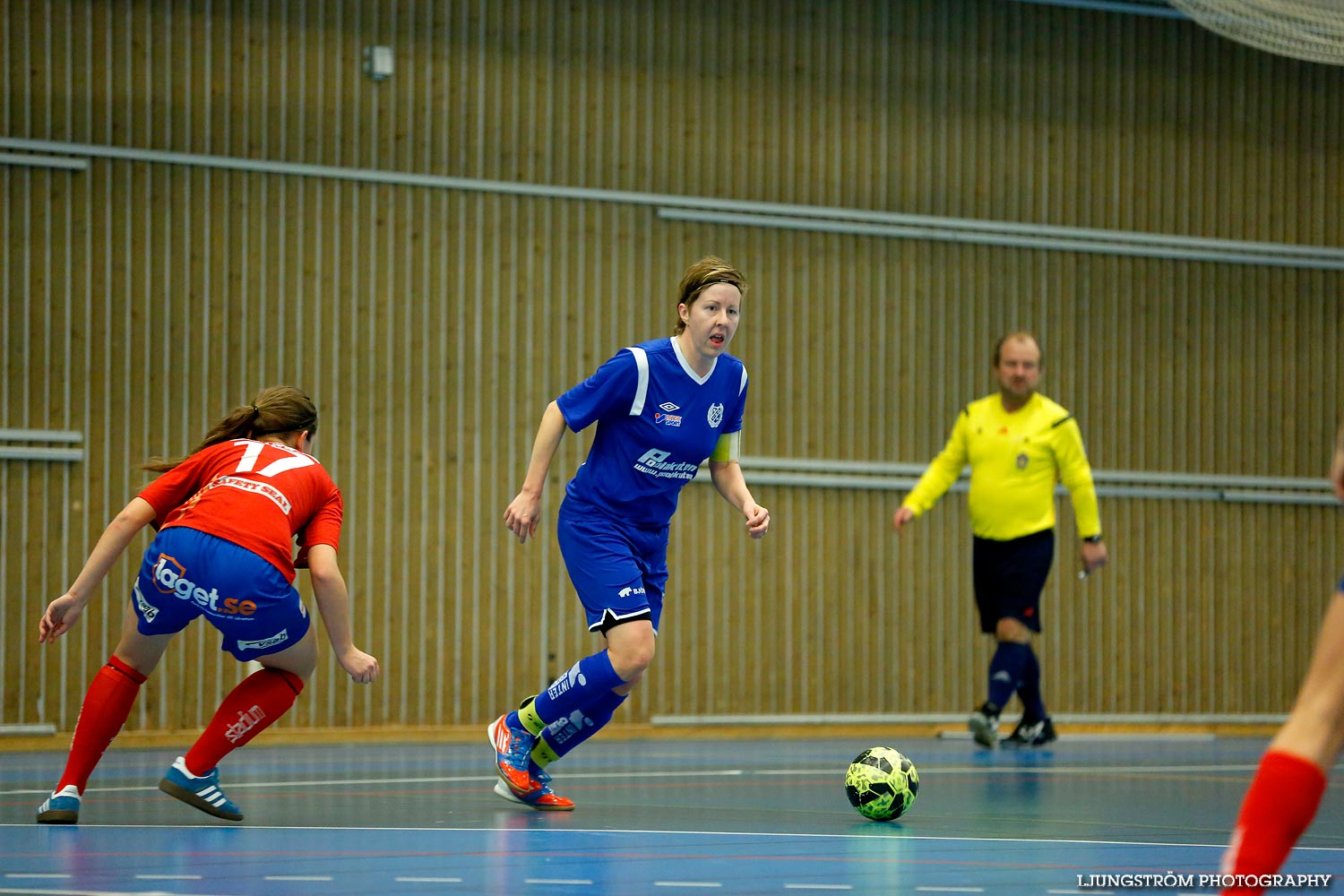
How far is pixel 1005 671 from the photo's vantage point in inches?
380

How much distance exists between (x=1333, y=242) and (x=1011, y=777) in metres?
8.28

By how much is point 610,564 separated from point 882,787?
114 cm

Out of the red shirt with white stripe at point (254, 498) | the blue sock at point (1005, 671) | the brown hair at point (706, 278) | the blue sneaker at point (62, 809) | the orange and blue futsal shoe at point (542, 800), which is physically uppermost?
the brown hair at point (706, 278)

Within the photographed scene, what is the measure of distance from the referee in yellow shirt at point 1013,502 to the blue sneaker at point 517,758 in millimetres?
4176

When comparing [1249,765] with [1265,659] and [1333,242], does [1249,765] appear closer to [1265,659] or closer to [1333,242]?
[1265,659]

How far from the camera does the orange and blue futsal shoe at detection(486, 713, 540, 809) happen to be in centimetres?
597

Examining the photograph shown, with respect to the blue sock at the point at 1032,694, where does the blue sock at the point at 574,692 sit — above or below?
above

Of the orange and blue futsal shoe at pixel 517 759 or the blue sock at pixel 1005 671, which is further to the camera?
the blue sock at pixel 1005 671

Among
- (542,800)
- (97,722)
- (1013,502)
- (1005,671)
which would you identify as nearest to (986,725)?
(1005,671)

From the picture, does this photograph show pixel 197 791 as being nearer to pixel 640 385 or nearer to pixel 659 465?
pixel 659 465

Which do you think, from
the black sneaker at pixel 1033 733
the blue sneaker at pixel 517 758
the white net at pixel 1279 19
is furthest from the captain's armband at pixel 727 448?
the black sneaker at pixel 1033 733

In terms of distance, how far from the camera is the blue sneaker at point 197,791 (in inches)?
215

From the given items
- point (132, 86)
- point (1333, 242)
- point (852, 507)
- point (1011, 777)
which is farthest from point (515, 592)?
point (1333, 242)

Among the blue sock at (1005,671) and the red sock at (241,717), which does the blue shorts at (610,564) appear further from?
the blue sock at (1005,671)
